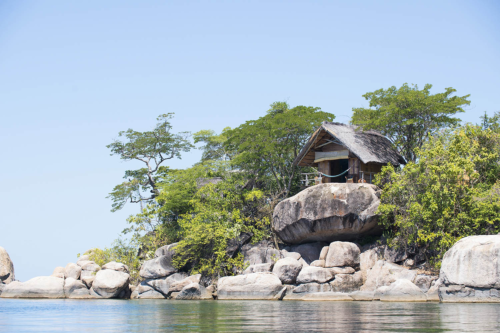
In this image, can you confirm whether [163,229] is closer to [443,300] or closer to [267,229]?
[267,229]

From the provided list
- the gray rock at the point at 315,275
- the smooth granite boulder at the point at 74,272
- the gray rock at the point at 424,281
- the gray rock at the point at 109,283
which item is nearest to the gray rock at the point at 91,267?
the smooth granite boulder at the point at 74,272

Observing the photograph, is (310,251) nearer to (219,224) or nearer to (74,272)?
(219,224)

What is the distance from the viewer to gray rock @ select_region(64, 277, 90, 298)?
2544cm

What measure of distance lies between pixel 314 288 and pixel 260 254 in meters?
5.11

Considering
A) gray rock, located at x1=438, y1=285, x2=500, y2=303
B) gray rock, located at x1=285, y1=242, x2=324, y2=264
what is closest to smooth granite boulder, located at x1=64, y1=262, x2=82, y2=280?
gray rock, located at x1=285, y1=242, x2=324, y2=264

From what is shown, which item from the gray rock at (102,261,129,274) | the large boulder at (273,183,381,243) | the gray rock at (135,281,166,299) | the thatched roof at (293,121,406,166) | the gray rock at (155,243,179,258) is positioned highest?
the thatched roof at (293,121,406,166)

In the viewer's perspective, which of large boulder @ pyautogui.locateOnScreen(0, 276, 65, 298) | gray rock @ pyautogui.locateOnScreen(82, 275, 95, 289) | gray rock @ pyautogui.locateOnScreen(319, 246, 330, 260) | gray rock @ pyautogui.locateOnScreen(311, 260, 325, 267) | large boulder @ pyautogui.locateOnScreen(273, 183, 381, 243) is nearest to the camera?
gray rock @ pyautogui.locateOnScreen(311, 260, 325, 267)

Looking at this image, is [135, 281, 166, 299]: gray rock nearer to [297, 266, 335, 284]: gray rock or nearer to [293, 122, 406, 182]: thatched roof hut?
[297, 266, 335, 284]: gray rock

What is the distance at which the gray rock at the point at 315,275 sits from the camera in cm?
2109

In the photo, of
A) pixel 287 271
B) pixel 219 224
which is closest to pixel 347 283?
pixel 287 271

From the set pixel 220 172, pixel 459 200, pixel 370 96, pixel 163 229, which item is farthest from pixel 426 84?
pixel 163 229

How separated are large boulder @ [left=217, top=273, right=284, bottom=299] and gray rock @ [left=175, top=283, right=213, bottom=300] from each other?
867 mm

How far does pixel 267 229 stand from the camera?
2695 cm

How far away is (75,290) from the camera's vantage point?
1008 inches
